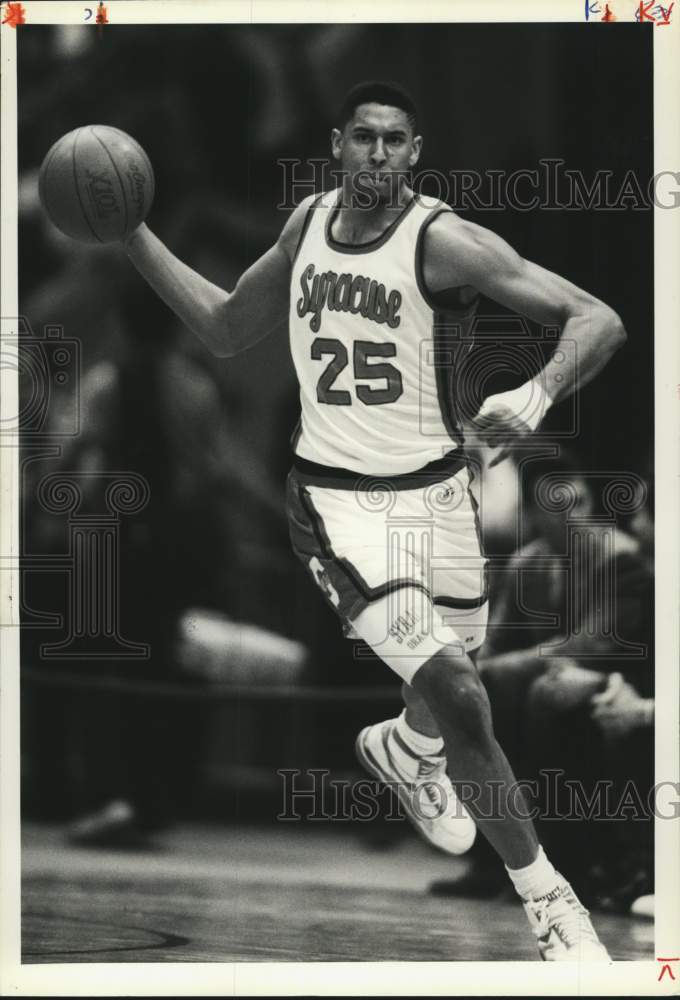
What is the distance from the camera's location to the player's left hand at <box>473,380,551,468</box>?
21.4ft

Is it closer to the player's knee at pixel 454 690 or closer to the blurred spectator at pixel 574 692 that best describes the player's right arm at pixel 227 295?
the blurred spectator at pixel 574 692

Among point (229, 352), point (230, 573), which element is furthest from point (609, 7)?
point (230, 573)

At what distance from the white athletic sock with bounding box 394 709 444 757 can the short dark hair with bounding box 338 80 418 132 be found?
2.41m

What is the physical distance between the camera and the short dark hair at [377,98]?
6.54m

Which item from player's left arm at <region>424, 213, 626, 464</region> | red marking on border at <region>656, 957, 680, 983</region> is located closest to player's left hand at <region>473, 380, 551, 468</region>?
player's left arm at <region>424, 213, 626, 464</region>

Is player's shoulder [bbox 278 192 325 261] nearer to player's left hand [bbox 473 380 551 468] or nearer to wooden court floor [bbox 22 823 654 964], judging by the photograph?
player's left hand [bbox 473 380 551 468]

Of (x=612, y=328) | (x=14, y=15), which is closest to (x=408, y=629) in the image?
(x=612, y=328)

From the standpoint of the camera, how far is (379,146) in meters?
6.52

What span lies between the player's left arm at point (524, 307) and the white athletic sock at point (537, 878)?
1.64 meters

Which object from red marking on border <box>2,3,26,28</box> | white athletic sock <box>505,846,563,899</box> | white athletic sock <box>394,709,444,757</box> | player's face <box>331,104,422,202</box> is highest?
red marking on border <box>2,3,26,28</box>

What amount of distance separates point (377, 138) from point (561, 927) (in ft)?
10.7

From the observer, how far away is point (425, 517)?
258 inches

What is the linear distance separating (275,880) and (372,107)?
3.14 meters

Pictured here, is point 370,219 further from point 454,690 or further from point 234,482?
point 454,690
